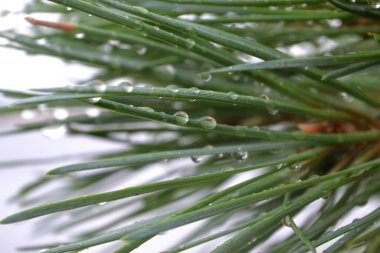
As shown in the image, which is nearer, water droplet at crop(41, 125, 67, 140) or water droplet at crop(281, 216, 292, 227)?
water droplet at crop(281, 216, 292, 227)

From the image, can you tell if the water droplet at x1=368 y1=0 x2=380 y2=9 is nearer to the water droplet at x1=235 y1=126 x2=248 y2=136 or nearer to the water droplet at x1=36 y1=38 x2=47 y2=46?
the water droplet at x1=235 y1=126 x2=248 y2=136

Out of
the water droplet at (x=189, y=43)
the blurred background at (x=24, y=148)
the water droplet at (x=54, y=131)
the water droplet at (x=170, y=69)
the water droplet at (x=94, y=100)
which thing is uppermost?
the blurred background at (x=24, y=148)

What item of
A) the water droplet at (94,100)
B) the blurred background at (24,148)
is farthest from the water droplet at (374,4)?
the blurred background at (24,148)

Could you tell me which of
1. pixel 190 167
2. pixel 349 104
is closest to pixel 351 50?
pixel 349 104

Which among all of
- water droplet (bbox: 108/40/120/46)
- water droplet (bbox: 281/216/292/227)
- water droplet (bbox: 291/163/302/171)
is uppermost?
water droplet (bbox: 108/40/120/46)

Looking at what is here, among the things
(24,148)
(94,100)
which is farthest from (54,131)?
(24,148)

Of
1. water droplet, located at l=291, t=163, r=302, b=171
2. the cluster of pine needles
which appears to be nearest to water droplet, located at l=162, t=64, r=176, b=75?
the cluster of pine needles

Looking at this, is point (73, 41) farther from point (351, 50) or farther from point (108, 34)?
point (351, 50)

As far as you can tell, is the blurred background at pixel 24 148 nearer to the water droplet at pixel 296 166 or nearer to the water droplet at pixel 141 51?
the water droplet at pixel 141 51
